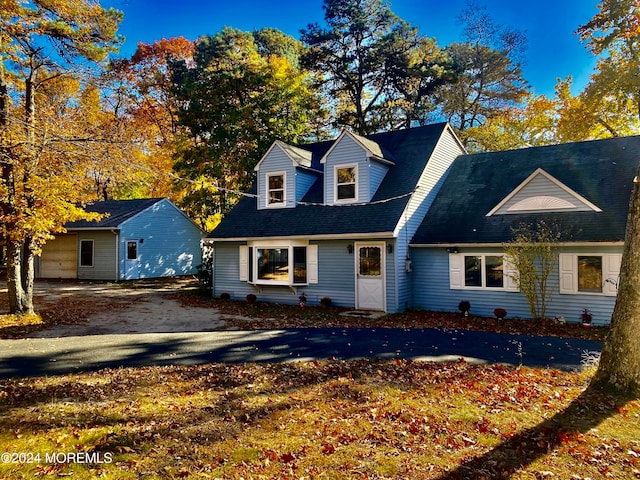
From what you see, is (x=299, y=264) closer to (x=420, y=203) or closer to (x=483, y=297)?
(x=420, y=203)

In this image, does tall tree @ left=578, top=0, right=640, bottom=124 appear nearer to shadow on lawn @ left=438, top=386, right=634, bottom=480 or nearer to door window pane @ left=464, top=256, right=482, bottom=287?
door window pane @ left=464, top=256, right=482, bottom=287

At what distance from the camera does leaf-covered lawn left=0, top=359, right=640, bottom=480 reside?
A: 3959 mm

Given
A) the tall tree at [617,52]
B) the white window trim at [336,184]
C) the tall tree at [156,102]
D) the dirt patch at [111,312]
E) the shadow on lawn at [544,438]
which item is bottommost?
the shadow on lawn at [544,438]

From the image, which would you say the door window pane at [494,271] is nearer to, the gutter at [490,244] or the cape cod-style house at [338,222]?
the gutter at [490,244]

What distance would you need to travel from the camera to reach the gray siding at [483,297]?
1148 centimetres

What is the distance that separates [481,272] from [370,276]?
3.57 m

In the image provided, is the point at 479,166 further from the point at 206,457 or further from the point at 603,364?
the point at 206,457

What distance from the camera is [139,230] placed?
80.5 ft

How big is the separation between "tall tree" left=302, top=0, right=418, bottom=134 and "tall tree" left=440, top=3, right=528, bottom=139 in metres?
3.95

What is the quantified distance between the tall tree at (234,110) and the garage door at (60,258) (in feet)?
23.7

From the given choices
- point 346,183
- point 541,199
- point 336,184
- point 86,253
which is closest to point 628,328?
point 541,199

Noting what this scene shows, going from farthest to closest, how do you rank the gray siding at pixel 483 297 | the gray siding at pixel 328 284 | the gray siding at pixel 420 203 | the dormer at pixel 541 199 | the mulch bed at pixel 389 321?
the gray siding at pixel 328 284
the gray siding at pixel 420 203
the dormer at pixel 541 199
the gray siding at pixel 483 297
the mulch bed at pixel 389 321

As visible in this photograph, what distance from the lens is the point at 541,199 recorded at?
1312 cm

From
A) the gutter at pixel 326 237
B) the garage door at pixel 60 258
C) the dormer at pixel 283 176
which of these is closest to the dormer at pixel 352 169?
the dormer at pixel 283 176
